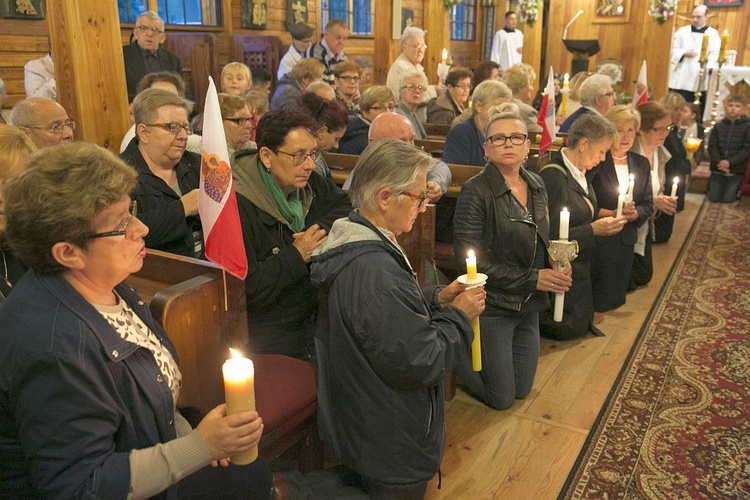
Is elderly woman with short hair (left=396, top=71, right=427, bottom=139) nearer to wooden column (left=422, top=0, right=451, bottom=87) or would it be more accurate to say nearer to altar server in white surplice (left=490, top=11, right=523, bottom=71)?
wooden column (left=422, top=0, right=451, bottom=87)

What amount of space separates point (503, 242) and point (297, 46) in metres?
4.28

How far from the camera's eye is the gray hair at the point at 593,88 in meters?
5.35

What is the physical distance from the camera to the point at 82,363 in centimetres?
133

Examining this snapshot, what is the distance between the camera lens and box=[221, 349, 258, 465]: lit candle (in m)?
1.34

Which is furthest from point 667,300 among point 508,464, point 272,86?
point 272,86

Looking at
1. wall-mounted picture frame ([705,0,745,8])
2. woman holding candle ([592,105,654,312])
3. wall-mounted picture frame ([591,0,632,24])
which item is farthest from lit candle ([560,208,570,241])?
wall-mounted picture frame ([705,0,745,8])

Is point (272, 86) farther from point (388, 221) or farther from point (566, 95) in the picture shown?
point (388, 221)

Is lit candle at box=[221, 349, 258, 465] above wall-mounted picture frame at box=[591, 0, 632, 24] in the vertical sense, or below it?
below

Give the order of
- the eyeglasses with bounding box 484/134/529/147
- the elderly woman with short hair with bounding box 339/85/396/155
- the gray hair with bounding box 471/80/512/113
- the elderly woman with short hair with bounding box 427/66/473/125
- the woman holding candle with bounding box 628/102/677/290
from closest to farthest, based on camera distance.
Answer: the eyeglasses with bounding box 484/134/529/147
the gray hair with bounding box 471/80/512/113
the elderly woman with short hair with bounding box 339/85/396/155
the woman holding candle with bounding box 628/102/677/290
the elderly woman with short hair with bounding box 427/66/473/125

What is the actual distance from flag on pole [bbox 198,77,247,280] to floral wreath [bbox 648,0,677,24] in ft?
31.9

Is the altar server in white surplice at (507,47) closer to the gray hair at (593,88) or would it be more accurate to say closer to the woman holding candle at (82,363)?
the gray hair at (593,88)

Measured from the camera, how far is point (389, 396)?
2008 mm

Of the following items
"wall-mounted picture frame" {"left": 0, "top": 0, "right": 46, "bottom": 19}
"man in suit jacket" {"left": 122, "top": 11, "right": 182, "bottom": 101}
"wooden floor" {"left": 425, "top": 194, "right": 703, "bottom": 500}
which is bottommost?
"wooden floor" {"left": 425, "top": 194, "right": 703, "bottom": 500}

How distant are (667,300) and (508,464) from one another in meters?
2.43
